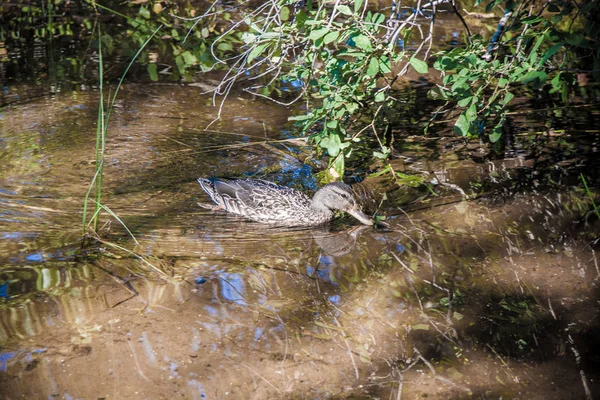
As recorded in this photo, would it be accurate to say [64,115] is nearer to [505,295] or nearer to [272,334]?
[272,334]

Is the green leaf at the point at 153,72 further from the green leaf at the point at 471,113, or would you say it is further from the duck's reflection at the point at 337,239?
the green leaf at the point at 471,113

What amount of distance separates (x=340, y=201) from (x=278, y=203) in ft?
2.15

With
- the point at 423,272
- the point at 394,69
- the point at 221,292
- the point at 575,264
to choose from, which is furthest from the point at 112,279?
the point at 394,69

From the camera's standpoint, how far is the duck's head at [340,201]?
662 cm

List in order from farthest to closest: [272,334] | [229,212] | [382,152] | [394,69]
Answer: [394,69] → [382,152] → [229,212] → [272,334]

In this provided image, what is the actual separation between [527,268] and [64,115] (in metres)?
6.27

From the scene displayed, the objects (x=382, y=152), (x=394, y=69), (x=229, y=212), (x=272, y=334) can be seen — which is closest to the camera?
(x=272, y=334)

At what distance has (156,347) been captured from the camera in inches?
191

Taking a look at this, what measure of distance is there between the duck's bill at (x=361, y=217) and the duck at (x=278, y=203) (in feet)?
0.08

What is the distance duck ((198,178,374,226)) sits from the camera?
681cm

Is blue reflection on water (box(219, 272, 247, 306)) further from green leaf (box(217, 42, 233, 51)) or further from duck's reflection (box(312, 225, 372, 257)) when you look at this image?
green leaf (box(217, 42, 233, 51))

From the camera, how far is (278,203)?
693cm

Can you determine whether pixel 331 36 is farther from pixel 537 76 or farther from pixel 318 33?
pixel 537 76

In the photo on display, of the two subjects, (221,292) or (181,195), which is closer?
(221,292)
